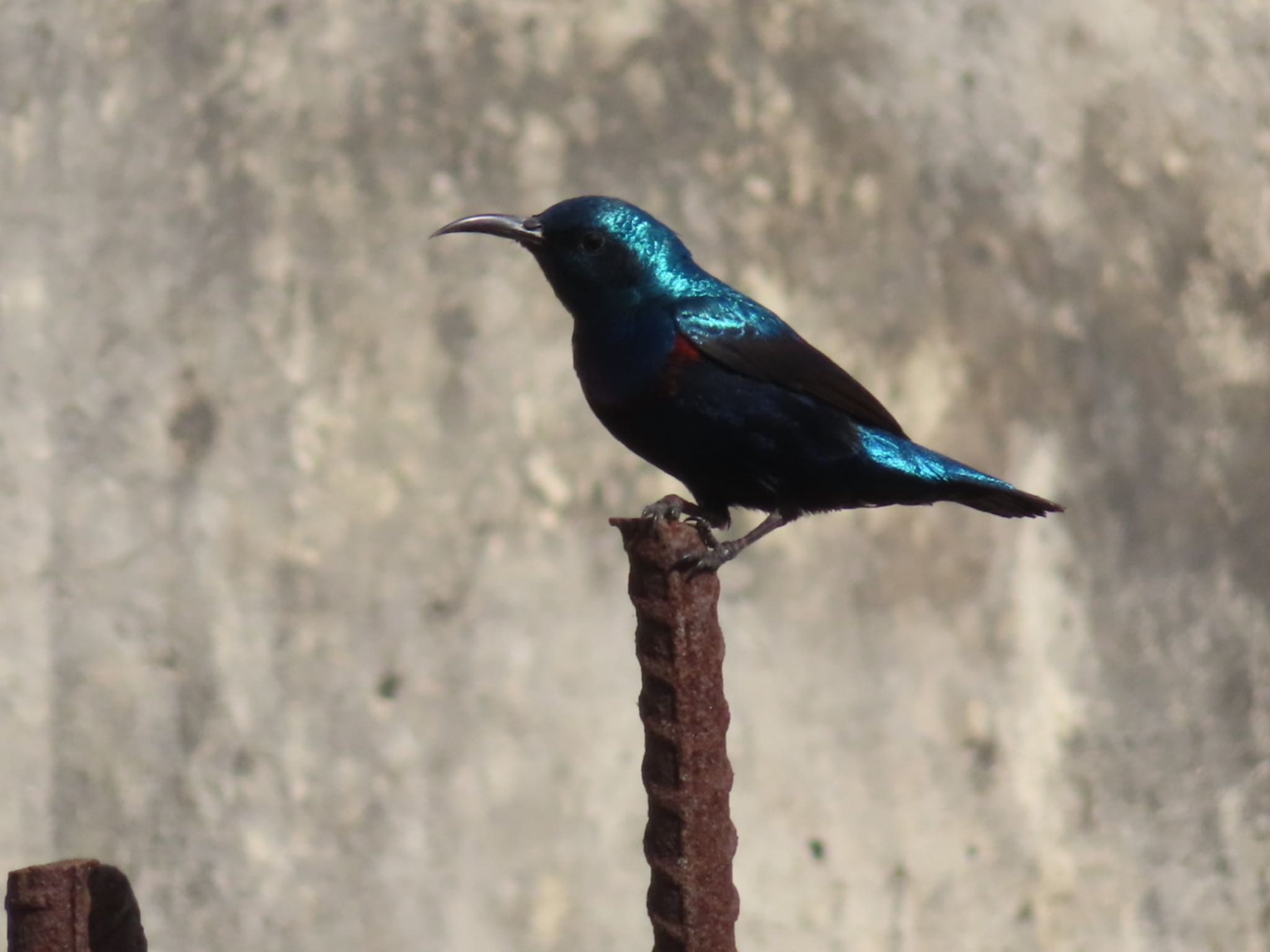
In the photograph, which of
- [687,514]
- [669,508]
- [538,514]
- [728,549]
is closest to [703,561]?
[728,549]

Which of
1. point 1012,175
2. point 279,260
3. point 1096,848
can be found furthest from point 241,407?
point 1096,848

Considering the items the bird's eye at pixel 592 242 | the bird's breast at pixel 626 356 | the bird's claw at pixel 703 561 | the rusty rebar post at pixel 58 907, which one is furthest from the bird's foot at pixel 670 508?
the rusty rebar post at pixel 58 907

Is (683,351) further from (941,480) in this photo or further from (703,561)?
(703,561)

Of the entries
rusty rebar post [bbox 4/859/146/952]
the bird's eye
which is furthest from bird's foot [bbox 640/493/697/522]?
rusty rebar post [bbox 4/859/146/952]

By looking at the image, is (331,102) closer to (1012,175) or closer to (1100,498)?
(1012,175)

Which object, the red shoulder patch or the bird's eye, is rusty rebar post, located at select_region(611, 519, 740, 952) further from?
the bird's eye
